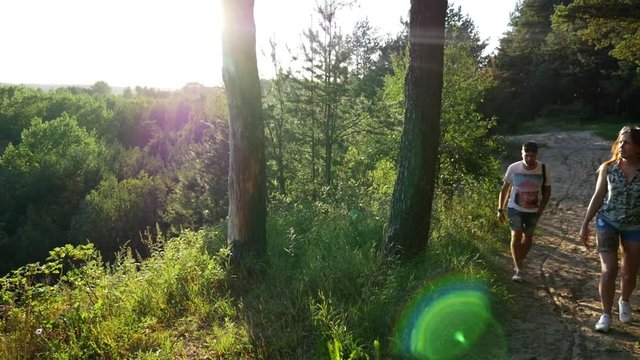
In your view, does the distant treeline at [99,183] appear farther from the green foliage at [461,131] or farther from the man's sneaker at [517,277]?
the man's sneaker at [517,277]

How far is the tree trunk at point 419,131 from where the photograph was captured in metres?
5.08

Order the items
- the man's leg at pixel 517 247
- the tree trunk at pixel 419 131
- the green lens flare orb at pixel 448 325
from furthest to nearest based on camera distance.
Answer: the man's leg at pixel 517 247, the tree trunk at pixel 419 131, the green lens flare orb at pixel 448 325

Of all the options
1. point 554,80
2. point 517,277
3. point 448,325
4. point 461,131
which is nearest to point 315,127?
point 461,131

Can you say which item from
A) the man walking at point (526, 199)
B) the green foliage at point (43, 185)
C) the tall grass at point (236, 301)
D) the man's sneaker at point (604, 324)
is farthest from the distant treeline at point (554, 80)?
the green foliage at point (43, 185)

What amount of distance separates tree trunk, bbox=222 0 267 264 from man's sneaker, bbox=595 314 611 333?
3894 millimetres

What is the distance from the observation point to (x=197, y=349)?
417cm

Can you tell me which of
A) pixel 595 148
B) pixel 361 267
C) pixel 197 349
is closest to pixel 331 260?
pixel 361 267

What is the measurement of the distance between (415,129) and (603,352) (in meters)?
2.77

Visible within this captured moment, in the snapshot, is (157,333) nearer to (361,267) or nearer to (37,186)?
(361,267)

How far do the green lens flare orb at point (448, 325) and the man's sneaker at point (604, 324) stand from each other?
0.89m

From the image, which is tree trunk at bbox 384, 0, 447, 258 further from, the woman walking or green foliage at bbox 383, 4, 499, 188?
green foliage at bbox 383, 4, 499, 188

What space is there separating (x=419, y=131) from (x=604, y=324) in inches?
102

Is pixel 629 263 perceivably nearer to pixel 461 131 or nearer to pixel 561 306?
pixel 561 306

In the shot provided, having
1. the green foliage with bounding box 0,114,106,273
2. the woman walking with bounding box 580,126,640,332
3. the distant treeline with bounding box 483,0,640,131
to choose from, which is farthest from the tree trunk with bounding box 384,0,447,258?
the green foliage with bounding box 0,114,106,273
